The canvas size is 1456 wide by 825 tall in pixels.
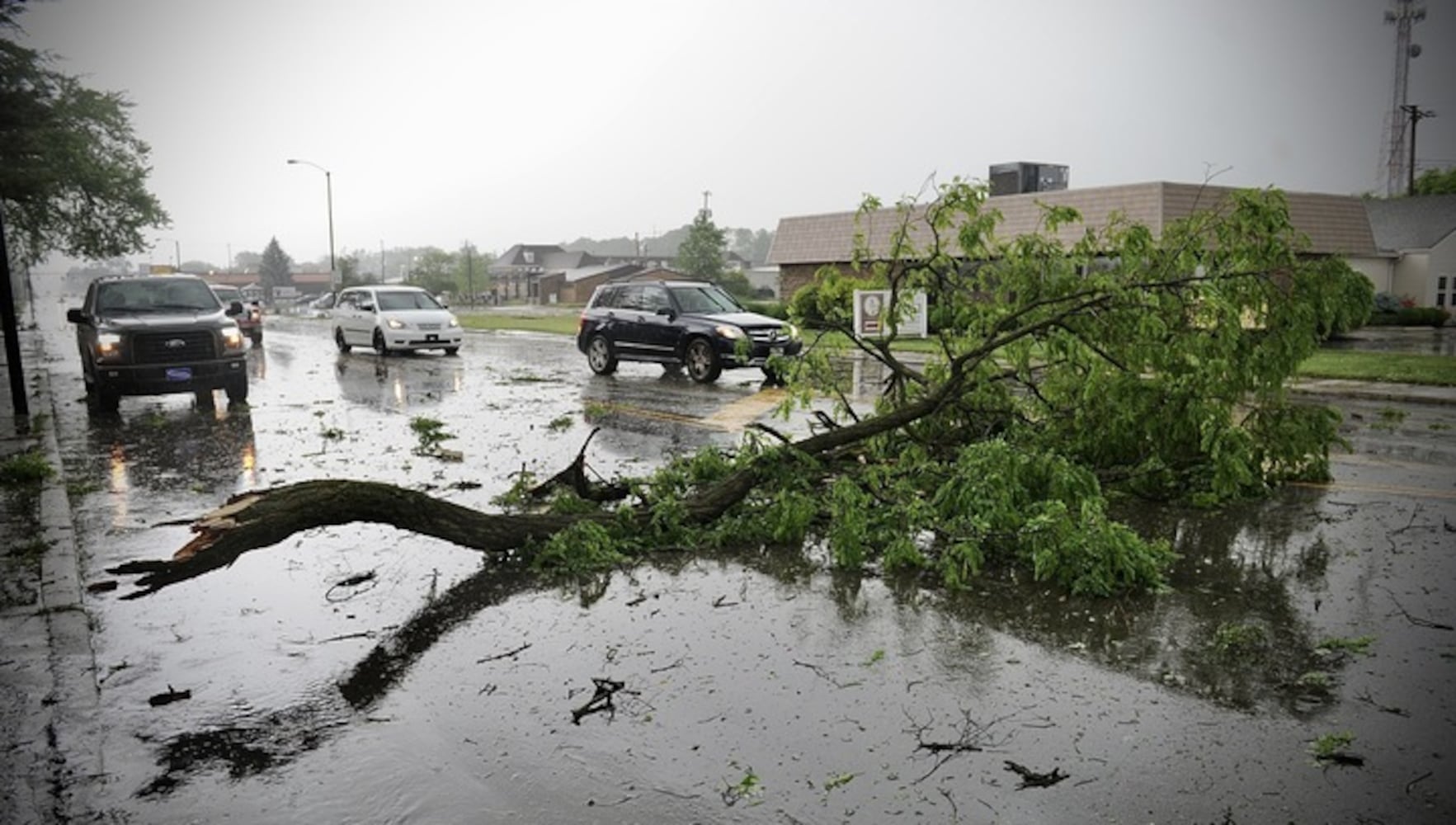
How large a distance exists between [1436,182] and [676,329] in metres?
79.5

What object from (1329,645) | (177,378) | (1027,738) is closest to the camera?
(1027,738)

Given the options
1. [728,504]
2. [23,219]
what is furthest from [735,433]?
[23,219]

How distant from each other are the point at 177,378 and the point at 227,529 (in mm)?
10303

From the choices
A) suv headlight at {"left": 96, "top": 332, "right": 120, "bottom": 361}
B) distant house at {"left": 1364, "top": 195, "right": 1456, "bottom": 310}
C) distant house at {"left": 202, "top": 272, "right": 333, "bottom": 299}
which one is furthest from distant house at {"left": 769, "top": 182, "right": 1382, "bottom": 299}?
distant house at {"left": 202, "top": 272, "right": 333, "bottom": 299}

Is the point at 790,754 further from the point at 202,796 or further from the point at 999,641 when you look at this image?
the point at 202,796

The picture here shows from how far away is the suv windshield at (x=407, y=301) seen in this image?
83.6 feet

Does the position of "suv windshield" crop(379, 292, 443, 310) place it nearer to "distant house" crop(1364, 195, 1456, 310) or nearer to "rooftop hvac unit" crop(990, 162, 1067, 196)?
"rooftop hvac unit" crop(990, 162, 1067, 196)

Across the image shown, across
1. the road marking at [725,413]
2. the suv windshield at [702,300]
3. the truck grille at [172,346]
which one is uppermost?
the suv windshield at [702,300]

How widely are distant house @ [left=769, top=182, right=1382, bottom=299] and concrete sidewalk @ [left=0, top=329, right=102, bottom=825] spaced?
1828 centimetres

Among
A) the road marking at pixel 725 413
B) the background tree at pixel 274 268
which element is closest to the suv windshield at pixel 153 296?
the road marking at pixel 725 413

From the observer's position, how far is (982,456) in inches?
263

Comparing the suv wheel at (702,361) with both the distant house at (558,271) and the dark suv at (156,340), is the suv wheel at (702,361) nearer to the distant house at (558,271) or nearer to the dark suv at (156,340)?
the dark suv at (156,340)

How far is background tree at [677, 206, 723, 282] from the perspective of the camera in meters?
80.4

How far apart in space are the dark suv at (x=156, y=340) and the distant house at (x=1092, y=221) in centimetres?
1313
